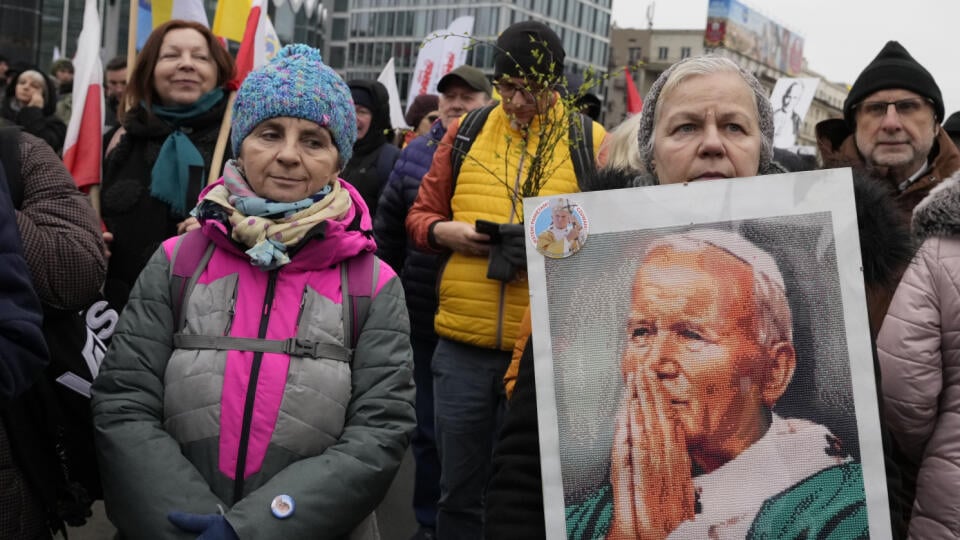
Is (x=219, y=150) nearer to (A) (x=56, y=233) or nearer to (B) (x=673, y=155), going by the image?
(A) (x=56, y=233)

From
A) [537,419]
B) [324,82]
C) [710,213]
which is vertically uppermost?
[324,82]

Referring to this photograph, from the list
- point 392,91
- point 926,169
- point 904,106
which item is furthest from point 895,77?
point 392,91

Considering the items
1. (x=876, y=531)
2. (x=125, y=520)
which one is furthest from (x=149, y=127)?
(x=876, y=531)

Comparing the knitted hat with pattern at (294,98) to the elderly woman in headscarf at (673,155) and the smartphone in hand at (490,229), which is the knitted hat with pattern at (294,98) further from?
the smartphone in hand at (490,229)

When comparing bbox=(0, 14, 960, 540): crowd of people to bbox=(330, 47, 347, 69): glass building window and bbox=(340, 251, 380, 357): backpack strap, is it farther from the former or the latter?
bbox=(330, 47, 347, 69): glass building window

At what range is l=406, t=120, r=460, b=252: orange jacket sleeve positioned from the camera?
3.85m

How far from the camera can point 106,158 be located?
12.6ft

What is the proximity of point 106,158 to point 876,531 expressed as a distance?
10.7ft

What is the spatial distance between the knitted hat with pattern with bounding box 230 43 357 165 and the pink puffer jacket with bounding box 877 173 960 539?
1447 millimetres

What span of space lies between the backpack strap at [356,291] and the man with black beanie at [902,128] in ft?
7.05

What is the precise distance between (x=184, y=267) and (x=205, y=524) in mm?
612

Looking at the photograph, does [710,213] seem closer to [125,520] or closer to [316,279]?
[316,279]

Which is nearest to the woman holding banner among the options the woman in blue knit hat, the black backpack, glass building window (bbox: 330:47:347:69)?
the black backpack

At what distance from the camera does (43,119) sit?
6.83 m
